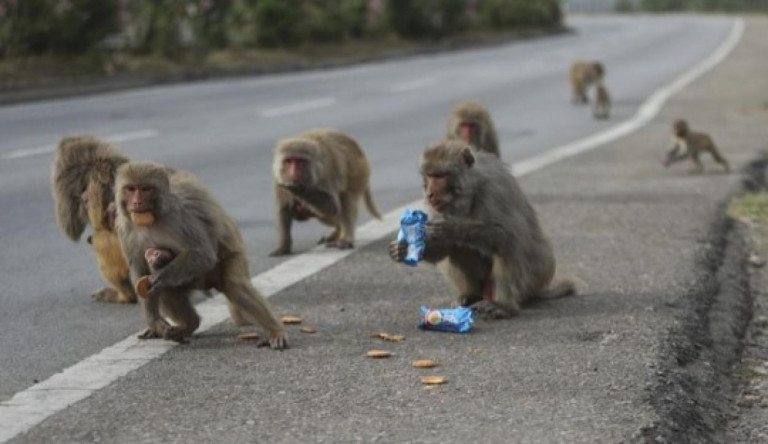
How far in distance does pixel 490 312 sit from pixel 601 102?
52.1ft

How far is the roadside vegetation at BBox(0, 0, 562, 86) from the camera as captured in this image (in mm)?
25812

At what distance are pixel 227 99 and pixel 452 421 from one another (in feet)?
62.5

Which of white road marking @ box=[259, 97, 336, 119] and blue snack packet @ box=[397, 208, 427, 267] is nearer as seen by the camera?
blue snack packet @ box=[397, 208, 427, 267]

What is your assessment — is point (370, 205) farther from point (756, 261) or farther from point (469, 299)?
point (469, 299)

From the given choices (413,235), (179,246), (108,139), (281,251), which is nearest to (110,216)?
(179,246)

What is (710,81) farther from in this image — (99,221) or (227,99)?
(99,221)

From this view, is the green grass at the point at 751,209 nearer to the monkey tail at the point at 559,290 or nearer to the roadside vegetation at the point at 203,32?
the monkey tail at the point at 559,290

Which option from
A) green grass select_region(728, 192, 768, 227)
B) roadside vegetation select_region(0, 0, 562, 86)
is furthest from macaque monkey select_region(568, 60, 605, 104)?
green grass select_region(728, 192, 768, 227)

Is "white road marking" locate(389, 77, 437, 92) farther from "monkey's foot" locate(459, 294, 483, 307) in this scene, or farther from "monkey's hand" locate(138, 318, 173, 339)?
"monkey's hand" locate(138, 318, 173, 339)

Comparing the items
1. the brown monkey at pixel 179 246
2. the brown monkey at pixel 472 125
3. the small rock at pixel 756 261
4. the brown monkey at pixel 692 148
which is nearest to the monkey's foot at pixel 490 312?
the brown monkey at pixel 179 246

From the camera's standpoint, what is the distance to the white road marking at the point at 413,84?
28.3 metres

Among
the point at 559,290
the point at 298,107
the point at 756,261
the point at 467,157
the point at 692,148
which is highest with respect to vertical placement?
the point at 467,157

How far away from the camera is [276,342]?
6.88 meters

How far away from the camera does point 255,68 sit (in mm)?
31719
